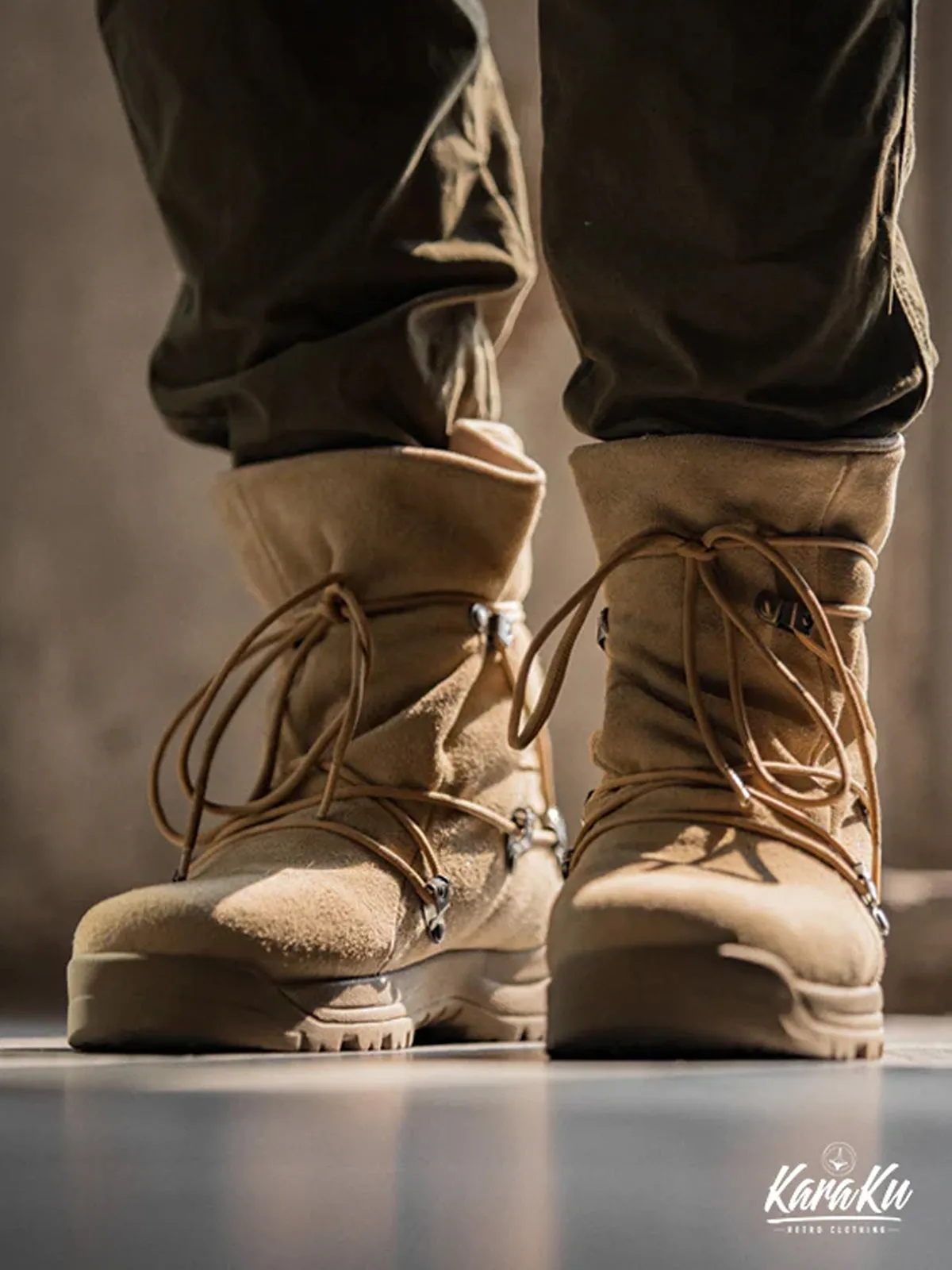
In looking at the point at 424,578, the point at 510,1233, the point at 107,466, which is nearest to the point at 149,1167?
the point at 510,1233

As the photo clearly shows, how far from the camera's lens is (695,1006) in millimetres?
772

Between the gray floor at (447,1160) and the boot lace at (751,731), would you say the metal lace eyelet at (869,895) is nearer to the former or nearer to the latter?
the boot lace at (751,731)

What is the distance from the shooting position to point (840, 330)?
848 mm

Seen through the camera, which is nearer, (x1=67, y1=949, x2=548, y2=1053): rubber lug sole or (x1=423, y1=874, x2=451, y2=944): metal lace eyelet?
(x1=67, y1=949, x2=548, y2=1053): rubber lug sole

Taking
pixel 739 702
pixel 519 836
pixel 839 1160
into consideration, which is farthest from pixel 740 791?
pixel 839 1160

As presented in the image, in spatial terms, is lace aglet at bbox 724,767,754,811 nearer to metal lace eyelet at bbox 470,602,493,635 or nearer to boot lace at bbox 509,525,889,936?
boot lace at bbox 509,525,889,936

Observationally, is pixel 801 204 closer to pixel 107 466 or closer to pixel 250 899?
Result: pixel 250 899

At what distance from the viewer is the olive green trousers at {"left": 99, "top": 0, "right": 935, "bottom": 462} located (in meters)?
0.83

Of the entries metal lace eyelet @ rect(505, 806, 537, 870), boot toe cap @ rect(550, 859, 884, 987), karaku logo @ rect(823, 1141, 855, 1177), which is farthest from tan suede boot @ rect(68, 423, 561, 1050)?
karaku logo @ rect(823, 1141, 855, 1177)

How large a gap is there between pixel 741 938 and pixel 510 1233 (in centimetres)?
38

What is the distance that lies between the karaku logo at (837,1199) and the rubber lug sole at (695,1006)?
26cm

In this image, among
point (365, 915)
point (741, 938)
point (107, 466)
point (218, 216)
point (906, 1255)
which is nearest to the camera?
point (906, 1255)

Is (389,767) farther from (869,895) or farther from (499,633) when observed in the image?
(869,895)

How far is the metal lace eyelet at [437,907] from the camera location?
94cm
